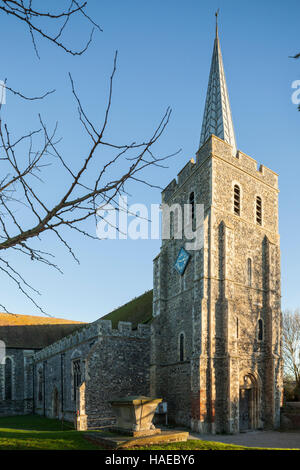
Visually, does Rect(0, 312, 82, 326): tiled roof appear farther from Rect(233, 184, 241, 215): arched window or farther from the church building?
Rect(233, 184, 241, 215): arched window

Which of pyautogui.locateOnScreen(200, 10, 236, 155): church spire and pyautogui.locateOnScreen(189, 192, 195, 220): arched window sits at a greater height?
pyautogui.locateOnScreen(200, 10, 236, 155): church spire

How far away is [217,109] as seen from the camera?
2511 cm

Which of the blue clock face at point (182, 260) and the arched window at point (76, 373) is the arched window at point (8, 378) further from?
the blue clock face at point (182, 260)

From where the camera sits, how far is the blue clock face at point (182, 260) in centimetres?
2048

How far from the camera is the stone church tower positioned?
17.5 metres

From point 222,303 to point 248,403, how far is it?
17.2 ft

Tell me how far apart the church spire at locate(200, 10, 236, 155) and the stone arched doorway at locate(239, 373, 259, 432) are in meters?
12.8

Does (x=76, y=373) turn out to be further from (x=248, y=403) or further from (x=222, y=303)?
(x=222, y=303)

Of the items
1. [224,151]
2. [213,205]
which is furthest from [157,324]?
[224,151]

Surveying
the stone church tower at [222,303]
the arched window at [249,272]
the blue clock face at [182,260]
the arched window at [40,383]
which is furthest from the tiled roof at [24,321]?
the arched window at [249,272]

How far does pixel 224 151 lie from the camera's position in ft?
68.1

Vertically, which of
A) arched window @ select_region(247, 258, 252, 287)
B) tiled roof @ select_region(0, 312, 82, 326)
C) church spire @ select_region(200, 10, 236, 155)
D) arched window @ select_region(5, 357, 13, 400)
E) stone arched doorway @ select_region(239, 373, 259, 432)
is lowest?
arched window @ select_region(5, 357, 13, 400)

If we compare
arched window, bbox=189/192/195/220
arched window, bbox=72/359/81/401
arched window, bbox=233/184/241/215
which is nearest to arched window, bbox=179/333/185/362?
arched window, bbox=72/359/81/401
